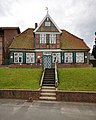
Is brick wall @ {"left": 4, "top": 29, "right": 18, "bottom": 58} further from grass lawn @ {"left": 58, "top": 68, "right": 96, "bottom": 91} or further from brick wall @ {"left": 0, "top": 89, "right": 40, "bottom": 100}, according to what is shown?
brick wall @ {"left": 0, "top": 89, "right": 40, "bottom": 100}

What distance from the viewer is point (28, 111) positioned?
32.6ft

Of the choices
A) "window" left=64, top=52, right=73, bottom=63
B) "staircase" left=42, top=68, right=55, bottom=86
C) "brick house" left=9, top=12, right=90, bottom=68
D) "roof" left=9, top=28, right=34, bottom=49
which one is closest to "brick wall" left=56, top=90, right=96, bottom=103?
"staircase" left=42, top=68, right=55, bottom=86

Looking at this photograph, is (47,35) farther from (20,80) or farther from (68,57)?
(20,80)

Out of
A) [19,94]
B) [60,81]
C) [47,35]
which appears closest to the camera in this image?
[19,94]

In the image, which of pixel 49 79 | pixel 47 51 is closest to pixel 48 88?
pixel 49 79

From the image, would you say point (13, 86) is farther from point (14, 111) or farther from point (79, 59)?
point (79, 59)

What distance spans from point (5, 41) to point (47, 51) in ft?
29.1

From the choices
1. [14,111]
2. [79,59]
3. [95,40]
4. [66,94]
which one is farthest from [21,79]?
[95,40]

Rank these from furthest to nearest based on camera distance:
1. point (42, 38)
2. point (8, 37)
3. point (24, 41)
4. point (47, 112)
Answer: point (8, 37) < point (24, 41) < point (42, 38) < point (47, 112)

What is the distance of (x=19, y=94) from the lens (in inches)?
526

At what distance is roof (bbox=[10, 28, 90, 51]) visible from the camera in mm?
30059

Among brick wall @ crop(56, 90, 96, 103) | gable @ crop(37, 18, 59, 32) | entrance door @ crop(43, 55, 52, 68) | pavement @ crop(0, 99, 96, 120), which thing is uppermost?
gable @ crop(37, 18, 59, 32)

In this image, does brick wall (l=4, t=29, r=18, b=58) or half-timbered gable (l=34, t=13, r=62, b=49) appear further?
brick wall (l=4, t=29, r=18, b=58)

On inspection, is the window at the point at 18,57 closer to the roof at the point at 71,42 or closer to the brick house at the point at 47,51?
the brick house at the point at 47,51
